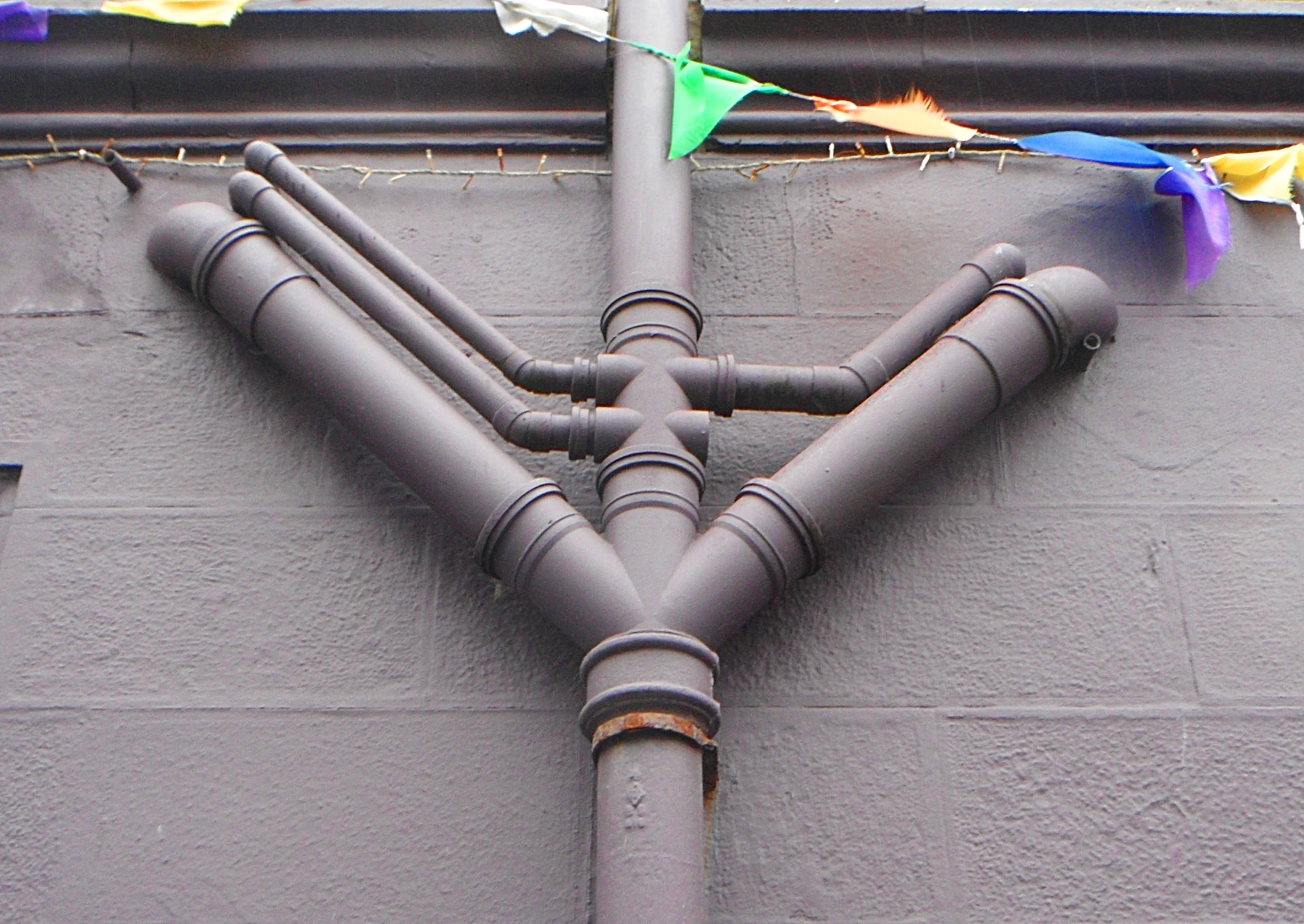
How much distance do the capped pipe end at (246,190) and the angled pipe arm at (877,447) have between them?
1514 mm

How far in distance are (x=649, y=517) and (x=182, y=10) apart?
7.22 feet

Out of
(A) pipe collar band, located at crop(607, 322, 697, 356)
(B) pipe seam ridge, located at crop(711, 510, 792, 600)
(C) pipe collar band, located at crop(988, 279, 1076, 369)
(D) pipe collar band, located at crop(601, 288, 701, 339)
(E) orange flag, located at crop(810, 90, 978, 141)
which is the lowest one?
(B) pipe seam ridge, located at crop(711, 510, 792, 600)

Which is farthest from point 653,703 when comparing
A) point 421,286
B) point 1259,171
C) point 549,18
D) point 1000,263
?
point 1259,171

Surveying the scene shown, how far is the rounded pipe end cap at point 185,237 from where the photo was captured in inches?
133

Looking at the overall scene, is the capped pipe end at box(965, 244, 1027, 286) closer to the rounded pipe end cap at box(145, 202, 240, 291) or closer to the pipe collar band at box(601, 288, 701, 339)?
the pipe collar band at box(601, 288, 701, 339)

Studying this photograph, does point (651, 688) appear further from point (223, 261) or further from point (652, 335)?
point (223, 261)

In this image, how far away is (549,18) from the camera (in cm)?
387

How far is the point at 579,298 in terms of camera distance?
3570mm

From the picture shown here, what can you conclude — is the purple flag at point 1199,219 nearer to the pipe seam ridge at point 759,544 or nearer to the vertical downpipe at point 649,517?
the vertical downpipe at point 649,517

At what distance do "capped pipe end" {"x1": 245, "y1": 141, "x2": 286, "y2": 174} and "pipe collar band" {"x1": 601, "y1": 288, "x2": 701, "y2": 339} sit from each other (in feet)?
3.26

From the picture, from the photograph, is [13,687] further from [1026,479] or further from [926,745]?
[1026,479]

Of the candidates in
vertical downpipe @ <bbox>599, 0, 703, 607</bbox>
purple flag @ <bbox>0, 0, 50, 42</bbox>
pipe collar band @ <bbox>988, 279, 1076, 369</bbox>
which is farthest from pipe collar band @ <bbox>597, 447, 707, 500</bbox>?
purple flag @ <bbox>0, 0, 50, 42</bbox>

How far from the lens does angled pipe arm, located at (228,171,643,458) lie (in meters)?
2.97

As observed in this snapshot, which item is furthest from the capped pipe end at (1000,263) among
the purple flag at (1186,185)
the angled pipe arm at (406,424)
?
the angled pipe arm at (406,424)
